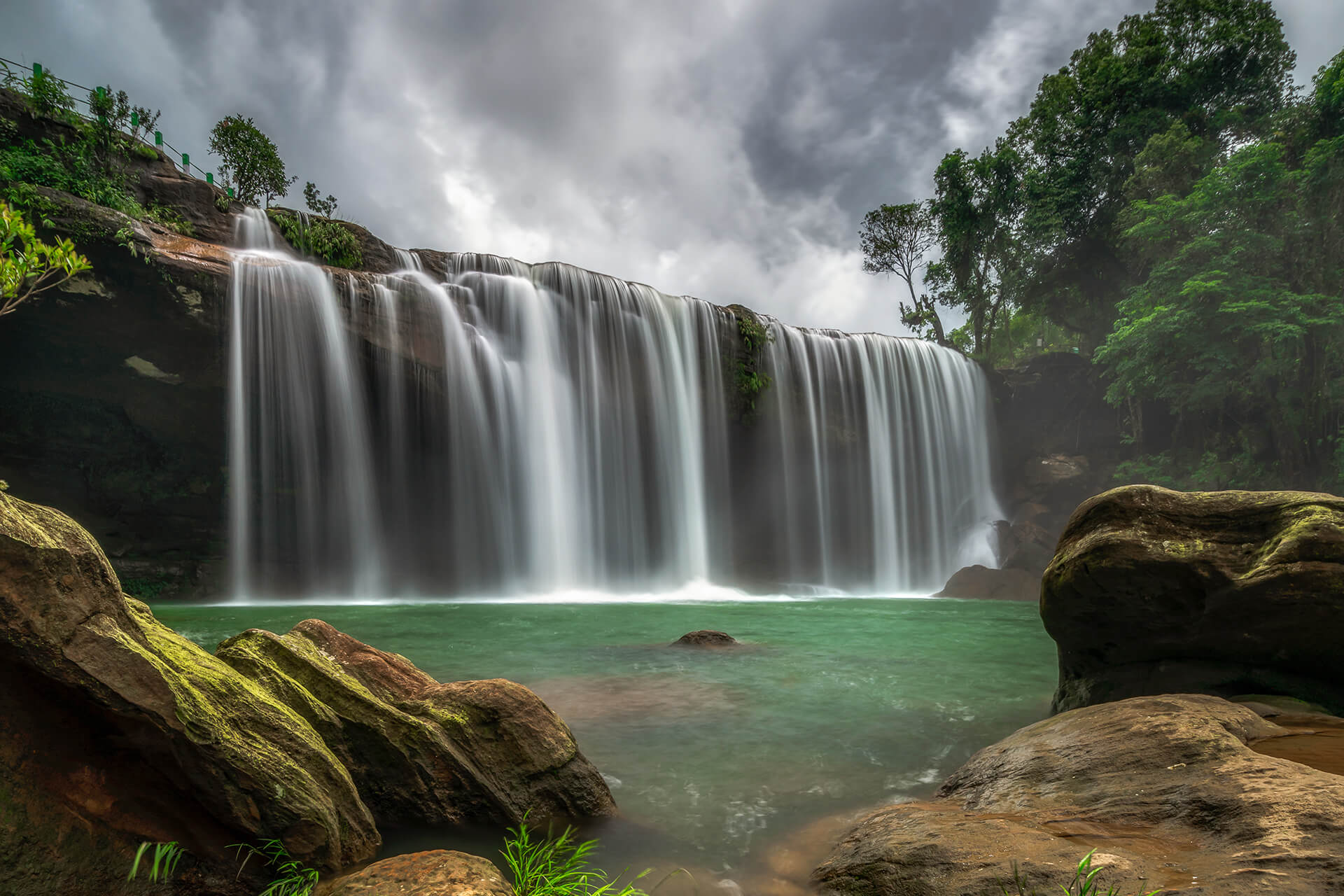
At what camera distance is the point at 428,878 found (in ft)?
7.38

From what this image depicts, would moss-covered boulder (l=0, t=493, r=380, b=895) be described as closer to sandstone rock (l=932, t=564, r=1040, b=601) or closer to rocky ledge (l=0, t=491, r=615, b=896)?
rocky ledge (l=0, t=491, r=615, b=896)

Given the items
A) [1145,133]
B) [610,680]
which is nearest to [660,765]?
[610,680]

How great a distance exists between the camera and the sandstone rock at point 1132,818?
81.4 inches

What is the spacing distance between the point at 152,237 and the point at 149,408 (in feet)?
12.0

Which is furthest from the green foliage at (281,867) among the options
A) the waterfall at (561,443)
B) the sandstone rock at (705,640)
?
the waterfall at (561,443)

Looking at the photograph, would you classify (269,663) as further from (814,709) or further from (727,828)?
(814,709)

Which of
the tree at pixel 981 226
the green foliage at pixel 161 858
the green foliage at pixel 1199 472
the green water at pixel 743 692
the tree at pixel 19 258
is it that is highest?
the tree at pixel 981 226

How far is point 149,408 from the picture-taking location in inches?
567

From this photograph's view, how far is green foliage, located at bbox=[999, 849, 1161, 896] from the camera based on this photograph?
6.72ft

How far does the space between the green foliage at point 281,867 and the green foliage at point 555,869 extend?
748mm

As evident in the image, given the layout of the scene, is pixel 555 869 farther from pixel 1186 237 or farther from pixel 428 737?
pixel 1186 237

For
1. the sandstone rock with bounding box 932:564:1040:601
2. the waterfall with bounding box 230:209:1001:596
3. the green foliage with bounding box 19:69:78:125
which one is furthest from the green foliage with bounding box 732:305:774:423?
the green foliage with bounding box 19:69:78:125

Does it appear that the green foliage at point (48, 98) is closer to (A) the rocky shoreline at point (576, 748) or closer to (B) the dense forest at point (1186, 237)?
(A) the rocky shoreline at point (576, 748)

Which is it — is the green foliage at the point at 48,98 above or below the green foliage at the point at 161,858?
above
